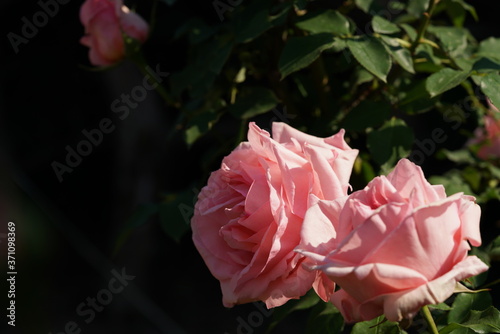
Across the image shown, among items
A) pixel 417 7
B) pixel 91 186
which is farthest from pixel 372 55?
pixel 91 186

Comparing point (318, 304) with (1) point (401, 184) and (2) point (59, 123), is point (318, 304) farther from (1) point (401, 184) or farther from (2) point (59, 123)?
(2) point (59, 123)

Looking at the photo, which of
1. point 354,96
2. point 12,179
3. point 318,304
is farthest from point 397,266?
point 12,179

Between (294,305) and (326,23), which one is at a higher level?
(326,23)

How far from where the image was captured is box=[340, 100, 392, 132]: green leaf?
0.69 metres

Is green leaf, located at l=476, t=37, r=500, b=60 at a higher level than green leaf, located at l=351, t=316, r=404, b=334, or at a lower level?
lower

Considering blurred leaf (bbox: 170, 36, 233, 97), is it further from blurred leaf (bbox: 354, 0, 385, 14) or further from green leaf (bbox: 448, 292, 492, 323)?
green leaf (bbox: 448, 292, 492, 323)

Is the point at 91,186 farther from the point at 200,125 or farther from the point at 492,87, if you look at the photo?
the point at 492,87

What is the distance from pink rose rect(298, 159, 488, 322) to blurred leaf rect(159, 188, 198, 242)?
1.35ft

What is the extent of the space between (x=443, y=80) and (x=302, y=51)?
6.2 inches

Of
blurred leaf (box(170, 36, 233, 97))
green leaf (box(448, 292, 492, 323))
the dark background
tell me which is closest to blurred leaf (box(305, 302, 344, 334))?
green leaf (box(448, 292, 492, 323))

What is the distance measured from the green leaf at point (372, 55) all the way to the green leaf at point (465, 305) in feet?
0.79

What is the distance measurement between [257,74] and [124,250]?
55.2 inches

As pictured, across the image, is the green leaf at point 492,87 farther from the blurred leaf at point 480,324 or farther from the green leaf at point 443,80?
the blurred leaf at point 480,324

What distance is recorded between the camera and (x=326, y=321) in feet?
1.94
